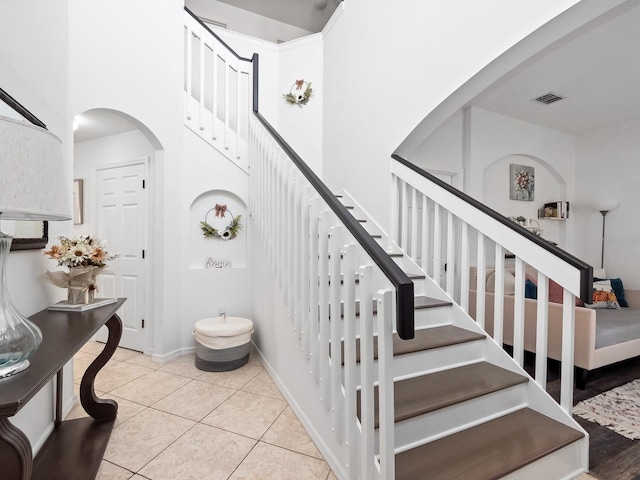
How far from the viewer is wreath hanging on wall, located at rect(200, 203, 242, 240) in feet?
11.2

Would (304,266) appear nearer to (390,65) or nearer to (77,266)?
(77,266)

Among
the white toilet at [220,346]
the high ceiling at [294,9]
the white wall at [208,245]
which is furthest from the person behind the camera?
the high ceiling at [294,9]

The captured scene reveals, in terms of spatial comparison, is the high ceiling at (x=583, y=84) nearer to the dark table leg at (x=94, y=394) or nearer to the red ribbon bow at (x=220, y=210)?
the red ribbon bow at (x=220, y=210)

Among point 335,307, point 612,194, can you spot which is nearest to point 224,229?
point 335,307

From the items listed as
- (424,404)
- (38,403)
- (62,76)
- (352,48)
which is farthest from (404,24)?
(38,403)

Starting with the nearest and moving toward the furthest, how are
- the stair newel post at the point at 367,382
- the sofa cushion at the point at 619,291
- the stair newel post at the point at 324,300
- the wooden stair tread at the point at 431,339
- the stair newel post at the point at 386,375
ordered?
the stair newel post at the point at 386,375
the stair newel post at the point at 367,382
the stair newel post at the point at 324,300
the wooden stair tread at the point at 431,339
the sofa cushion at the point at 619,291

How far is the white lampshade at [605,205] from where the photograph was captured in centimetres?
434

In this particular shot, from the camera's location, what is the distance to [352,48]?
3.59 m

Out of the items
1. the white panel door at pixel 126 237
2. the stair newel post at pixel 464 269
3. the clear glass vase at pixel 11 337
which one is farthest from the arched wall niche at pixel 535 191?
the clear glass vase at pixel 11 337

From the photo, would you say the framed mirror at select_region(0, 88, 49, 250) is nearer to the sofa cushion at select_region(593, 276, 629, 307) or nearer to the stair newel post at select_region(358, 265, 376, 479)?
the stair newel post at select_region(358, 265, 376, 479)

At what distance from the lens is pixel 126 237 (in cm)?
345

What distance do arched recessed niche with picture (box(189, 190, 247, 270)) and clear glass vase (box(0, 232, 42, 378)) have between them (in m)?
2.33

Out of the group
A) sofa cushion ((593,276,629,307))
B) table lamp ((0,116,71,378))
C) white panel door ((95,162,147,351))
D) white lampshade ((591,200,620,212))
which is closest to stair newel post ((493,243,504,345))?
table lamp ((0,116,71,378))

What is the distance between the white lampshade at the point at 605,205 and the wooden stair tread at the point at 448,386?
3877 millimetres
